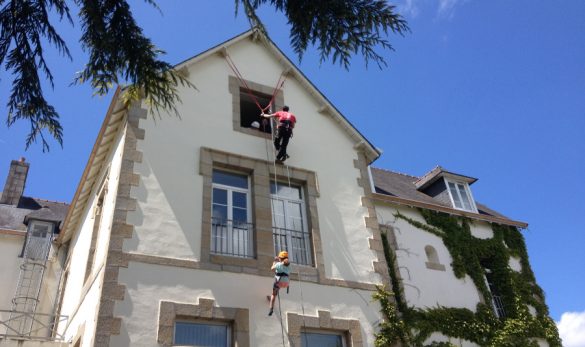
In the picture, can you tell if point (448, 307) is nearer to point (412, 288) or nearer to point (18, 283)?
point (412, 288)

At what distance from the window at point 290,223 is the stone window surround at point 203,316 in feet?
4.91

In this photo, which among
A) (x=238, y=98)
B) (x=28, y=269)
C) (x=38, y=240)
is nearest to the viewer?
(x=238, y=98)

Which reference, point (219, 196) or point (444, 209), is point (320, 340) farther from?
point (444, 209)

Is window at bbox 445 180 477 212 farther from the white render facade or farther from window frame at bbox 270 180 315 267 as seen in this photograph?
window frame at bbox 270 180 315 267

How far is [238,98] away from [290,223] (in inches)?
111

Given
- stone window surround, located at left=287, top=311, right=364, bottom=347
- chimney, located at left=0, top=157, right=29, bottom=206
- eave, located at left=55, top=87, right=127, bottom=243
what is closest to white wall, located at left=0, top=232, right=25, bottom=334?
eave, located at left=55, top=87, right=127, bottom=243

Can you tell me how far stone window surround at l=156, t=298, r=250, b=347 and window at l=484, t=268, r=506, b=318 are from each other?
21.0 feet

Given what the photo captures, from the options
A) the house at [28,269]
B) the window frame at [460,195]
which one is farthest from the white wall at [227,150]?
the house at [28,269]

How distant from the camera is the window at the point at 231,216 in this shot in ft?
28.0

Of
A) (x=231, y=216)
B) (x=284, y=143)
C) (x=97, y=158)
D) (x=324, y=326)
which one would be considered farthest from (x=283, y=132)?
(x=97, y=158)

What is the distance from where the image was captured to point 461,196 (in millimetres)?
13844

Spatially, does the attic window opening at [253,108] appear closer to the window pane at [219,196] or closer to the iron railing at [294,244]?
the window pane at [219,196]

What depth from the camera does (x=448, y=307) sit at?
10.7 meters

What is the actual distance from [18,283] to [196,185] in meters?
7.48
